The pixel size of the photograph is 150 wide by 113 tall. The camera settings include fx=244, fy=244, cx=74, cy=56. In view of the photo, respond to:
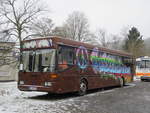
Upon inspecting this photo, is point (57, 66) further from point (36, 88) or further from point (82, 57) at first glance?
point (82, 57)

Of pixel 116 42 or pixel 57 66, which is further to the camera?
pixel 116 42

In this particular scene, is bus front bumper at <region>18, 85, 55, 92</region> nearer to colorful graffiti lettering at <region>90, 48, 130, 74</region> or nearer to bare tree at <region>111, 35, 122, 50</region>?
colorful graffiti lettering at <region>90, 48, 130, 74</region>

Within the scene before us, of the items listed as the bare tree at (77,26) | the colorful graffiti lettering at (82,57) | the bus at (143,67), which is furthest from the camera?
the bare tree at (77,26)

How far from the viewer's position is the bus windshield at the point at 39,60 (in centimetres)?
1162

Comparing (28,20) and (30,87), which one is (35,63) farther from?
(28,20)

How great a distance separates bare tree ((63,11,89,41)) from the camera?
61906 mm

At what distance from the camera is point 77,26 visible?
63.5m

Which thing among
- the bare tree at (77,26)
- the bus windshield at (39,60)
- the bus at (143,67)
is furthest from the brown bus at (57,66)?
the bare tree at (77,26)

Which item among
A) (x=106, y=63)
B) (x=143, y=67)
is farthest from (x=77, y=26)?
(x=106, y=63)

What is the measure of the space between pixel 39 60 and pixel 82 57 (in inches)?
111

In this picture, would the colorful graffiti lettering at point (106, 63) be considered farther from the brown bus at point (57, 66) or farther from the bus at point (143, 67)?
the bus at point (143, 67)

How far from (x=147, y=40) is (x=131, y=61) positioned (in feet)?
190

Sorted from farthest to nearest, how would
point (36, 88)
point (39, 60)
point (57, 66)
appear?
point (39, 60) < point (36, 88) < point (57, 66)

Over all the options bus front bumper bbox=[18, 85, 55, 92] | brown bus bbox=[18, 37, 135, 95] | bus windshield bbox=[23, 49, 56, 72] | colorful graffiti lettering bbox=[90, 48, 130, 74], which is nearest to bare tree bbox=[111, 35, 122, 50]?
colorful graffiti lettering bbox=[90, 48, 130, 74]
